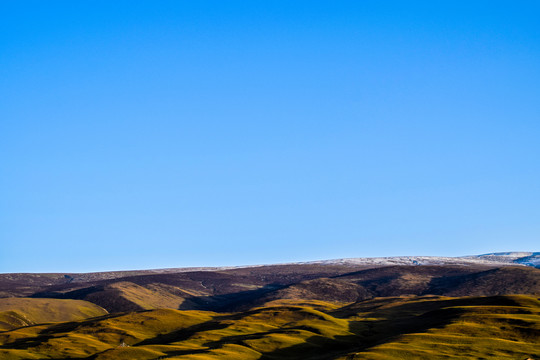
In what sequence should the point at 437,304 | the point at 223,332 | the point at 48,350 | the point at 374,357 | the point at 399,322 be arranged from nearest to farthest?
1. the point at 374,357
2. the point at 48,350
3. the point at 223,332
4. the point at 399,322
5. the point at 437,304

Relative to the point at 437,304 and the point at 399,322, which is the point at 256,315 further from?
the point at 437,304

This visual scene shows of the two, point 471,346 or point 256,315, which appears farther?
point 256,315

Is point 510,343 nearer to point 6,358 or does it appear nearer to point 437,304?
point 6,358

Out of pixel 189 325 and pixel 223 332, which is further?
pixel 189 325

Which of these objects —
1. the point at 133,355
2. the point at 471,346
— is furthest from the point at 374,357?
the point at 133,355

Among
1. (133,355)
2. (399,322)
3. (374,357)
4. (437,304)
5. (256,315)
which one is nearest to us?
(374,357)

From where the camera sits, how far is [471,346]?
6191 cm

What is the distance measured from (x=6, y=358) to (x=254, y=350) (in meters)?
34.5

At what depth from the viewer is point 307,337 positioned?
8462cm

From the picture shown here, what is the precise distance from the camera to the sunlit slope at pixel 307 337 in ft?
208

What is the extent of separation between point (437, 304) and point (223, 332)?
60090mm

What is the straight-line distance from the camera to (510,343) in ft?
207

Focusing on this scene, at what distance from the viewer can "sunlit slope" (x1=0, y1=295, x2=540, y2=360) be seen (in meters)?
63.3

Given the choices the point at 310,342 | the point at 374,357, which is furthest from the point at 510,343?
the point at 310,342
